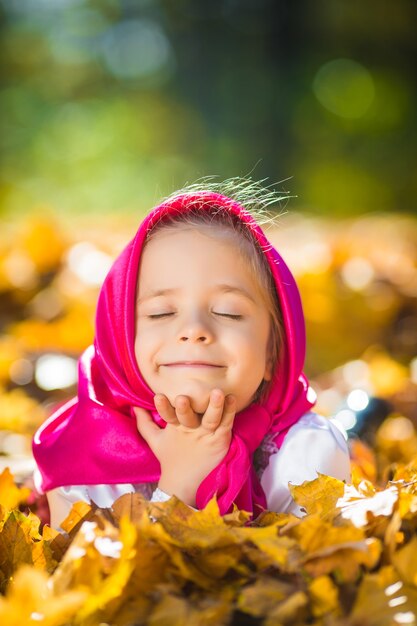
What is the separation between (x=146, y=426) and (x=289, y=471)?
0.36 m

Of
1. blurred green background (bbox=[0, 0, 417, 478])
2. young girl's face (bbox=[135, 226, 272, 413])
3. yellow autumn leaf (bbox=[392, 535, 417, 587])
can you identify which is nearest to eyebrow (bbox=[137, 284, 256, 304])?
young girl's face (bbox=[135, 226, 272, 413])

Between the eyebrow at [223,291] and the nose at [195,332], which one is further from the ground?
the eyebrow at [223,291]

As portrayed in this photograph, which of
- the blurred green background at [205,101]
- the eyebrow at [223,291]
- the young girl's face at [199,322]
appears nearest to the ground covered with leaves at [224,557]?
the young girl's face at [199,322]

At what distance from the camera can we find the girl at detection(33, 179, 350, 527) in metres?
1.88

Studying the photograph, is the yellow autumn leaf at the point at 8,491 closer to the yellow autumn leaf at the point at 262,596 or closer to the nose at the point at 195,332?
the nose at the point at 195,332

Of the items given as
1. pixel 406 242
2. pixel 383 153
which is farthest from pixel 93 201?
pixel 406 242

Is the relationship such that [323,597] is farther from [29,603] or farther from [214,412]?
[214,412]

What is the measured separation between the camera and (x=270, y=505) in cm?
201

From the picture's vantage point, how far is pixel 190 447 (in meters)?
1.91

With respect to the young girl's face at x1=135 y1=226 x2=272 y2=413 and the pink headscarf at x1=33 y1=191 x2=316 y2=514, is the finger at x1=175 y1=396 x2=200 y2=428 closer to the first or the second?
the young girl's face at x1=135 y1=226 x2=272 y2=413

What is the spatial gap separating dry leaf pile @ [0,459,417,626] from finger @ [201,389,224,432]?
271 mm

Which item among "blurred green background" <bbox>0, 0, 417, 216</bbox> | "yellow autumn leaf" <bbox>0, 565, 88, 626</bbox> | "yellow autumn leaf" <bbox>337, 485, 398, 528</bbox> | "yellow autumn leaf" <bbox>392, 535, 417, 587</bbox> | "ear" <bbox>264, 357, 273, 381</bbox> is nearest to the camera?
"yellow autumn leaf" <bbox>0, 565, 88, 626</bbox>

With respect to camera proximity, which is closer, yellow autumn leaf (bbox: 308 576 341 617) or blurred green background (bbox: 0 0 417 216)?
yellow autumn leaf (bbox: 308 576 341 617)

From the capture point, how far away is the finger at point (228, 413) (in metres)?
1.87
